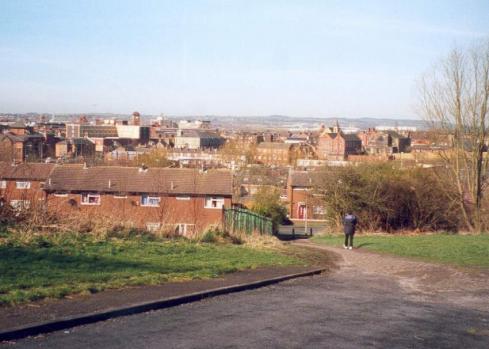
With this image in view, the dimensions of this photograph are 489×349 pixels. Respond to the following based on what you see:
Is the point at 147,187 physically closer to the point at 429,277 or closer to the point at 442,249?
the point at 442,249

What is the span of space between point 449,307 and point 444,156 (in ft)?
86.7

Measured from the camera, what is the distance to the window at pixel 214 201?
4384cm

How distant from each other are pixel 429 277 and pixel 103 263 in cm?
702

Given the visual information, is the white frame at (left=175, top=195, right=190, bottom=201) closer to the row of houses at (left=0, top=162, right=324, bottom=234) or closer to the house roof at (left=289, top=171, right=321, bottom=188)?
the row of houses at (left=0, top=162, right=324, bottom=234)

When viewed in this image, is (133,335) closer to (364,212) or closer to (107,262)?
(107,262)

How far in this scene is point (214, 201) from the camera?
43.9m

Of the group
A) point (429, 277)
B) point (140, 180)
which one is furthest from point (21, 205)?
point (140, 180)

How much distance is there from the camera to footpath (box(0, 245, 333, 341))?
683 centimetres

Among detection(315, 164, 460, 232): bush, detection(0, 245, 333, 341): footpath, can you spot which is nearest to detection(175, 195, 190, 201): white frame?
detection(315, 164, 460, 232): bush

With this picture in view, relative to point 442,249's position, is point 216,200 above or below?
below

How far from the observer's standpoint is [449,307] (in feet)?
30.9

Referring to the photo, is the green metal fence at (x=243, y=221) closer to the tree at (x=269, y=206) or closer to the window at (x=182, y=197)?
the window at (x=182, y=197)

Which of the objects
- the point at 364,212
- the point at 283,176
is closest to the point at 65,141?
the point at 283,176

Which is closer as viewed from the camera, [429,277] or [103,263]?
[103,263]
